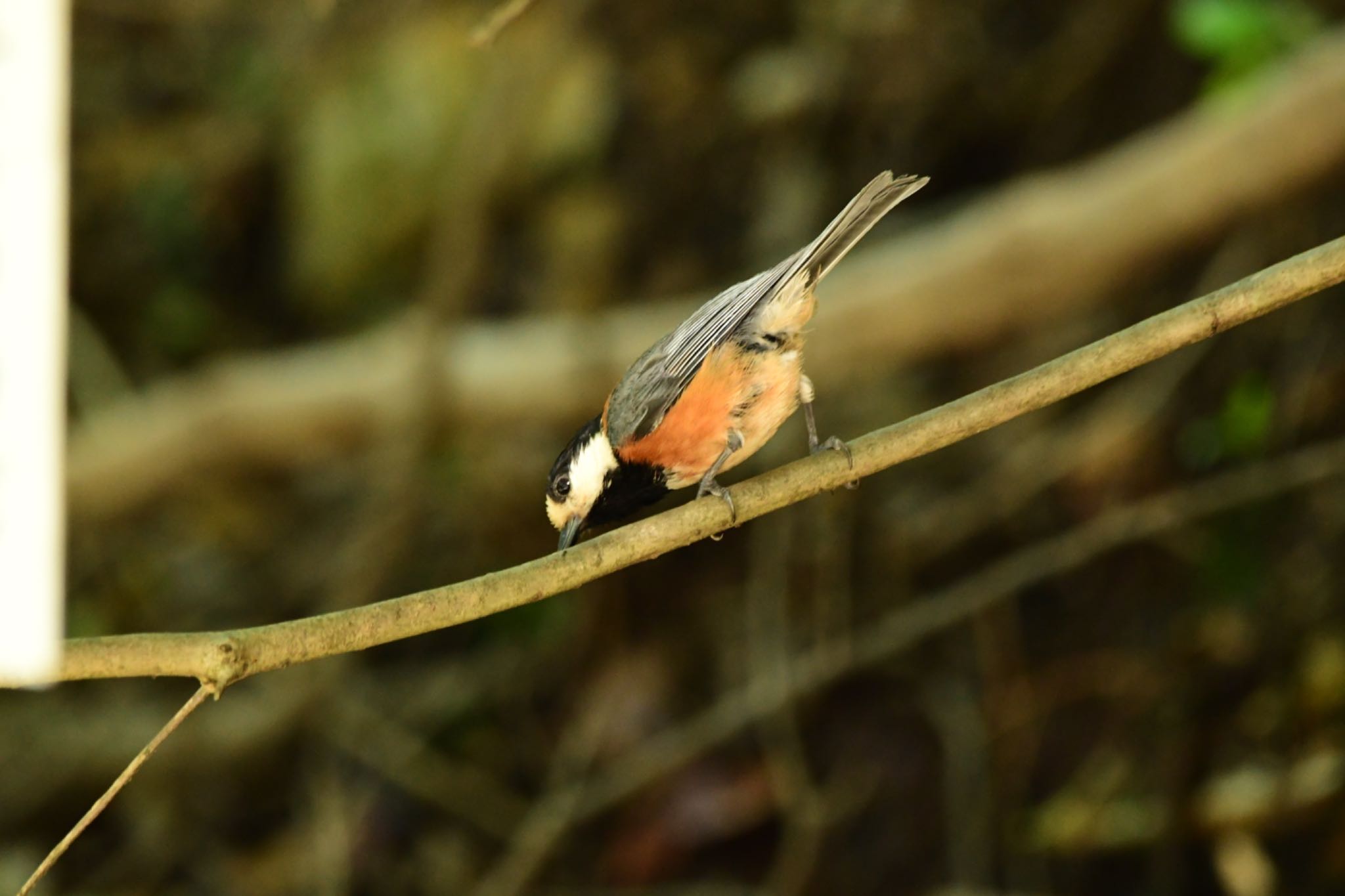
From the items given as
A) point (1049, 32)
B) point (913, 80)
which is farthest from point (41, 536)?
point (1049, 32)

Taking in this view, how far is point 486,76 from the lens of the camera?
6.82m

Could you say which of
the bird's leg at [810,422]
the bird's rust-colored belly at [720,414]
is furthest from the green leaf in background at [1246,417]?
the bird's rust-colored belly at [720,414]

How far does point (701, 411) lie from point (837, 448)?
50cm

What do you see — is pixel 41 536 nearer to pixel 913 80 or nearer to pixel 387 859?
pixel 387 859

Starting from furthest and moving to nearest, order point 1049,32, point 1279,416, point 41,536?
1. point 1049,32
2. point 1279,416
3. point 41,536

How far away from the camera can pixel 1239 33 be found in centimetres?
399

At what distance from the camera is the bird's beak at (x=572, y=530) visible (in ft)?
8.27

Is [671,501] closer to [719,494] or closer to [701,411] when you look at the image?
[701,411]

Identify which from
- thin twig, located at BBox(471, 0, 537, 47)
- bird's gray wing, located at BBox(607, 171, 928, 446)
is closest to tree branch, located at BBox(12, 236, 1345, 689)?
bird's gray wing, located at BBox(607, 171, 928, 446)

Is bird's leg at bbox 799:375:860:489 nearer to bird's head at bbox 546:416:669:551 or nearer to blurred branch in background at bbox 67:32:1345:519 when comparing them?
bird's head at bbox 546:416:669:551

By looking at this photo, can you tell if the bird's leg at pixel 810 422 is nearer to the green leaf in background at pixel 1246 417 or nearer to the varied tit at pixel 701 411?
the varied tit at pixel 701 411

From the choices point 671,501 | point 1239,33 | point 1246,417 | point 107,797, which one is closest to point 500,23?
point 107,797

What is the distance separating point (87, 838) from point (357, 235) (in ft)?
11.5

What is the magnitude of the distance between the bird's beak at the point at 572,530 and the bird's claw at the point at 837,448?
0.46m
